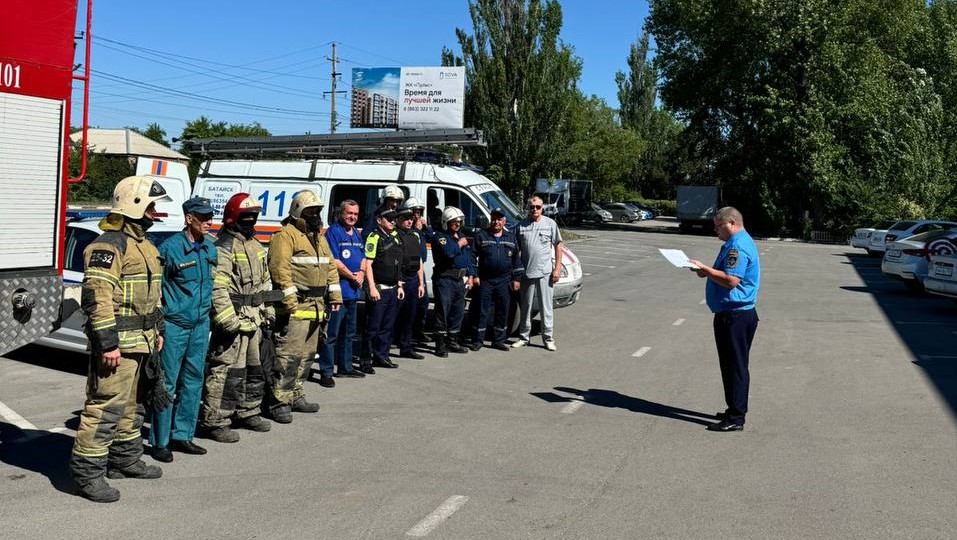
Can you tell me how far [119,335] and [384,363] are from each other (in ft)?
14.8

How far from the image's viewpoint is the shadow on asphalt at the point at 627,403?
7806 mm

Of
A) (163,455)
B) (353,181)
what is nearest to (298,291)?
(163,455)

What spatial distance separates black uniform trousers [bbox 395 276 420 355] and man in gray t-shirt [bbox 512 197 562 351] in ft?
5.22

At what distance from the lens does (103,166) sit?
54875 mm

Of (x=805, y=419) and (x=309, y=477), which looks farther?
(x=805, y=419)

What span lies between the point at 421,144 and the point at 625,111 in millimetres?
76352

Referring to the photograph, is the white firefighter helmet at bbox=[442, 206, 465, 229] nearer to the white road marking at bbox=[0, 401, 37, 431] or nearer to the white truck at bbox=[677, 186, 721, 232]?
the white road marking at bbox=[0, 401, 37, 431]

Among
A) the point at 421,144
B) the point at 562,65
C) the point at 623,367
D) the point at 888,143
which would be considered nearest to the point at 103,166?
the point at 562,65

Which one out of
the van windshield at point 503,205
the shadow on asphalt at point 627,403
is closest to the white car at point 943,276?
the van windshield at point 503,205

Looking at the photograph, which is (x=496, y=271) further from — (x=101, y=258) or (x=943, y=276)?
(x=943, y=276)

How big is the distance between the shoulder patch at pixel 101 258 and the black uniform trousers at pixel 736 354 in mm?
4596

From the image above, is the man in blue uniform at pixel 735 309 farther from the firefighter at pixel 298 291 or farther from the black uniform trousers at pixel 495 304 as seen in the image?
the black uniform trousers at pixel 495 304

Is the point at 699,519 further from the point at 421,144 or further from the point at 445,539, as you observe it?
the point at 421,144

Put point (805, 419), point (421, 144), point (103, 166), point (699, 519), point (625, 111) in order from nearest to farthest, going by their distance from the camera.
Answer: point (699, 519) < point (805, 419) < point (421, 144) < point (103, 166) < point (625, 111)
